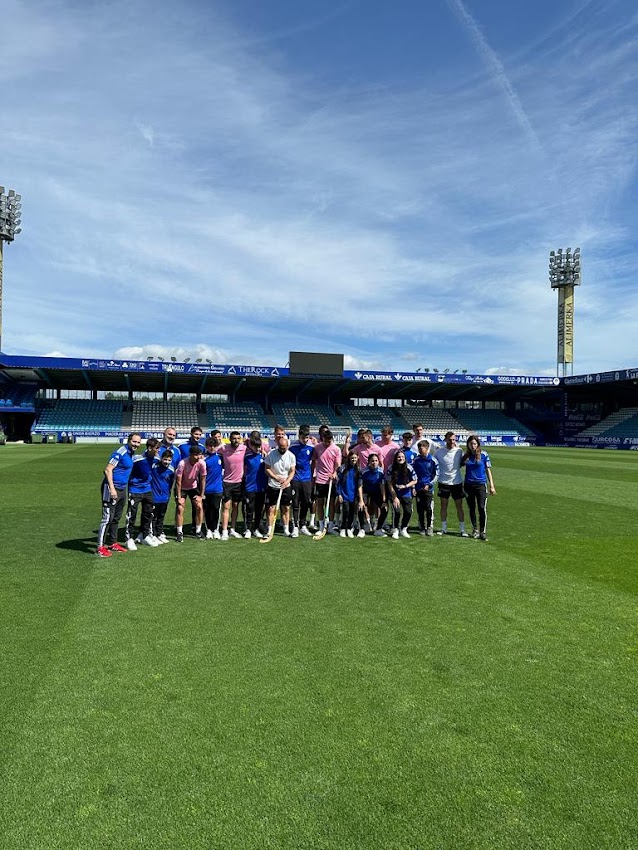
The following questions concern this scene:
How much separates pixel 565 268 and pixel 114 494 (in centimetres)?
6140

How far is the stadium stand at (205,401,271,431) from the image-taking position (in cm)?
5262

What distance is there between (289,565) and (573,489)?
40.4 ft

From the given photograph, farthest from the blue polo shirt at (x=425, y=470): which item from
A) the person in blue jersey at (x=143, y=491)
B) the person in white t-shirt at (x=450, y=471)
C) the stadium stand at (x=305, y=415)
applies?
the stadium stand at (x=305, y=415)

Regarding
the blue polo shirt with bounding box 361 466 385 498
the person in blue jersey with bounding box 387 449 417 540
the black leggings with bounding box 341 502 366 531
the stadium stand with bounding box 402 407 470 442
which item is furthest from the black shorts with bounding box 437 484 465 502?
the stadium stand with bounding box 402 407 470 442

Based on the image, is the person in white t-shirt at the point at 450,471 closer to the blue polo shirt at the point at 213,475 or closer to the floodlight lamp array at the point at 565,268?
the blue polo shirt at the point at 213,475

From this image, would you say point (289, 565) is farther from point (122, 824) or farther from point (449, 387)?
point (449, 387)

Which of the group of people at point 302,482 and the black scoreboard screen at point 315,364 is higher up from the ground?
the black scoreboard screen at point 315,364

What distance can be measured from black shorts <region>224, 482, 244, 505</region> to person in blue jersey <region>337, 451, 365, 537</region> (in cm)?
169

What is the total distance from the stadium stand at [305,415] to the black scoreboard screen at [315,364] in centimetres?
625

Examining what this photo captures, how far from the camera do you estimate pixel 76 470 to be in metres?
21.8


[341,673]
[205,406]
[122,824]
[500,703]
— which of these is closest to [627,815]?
[500,703]

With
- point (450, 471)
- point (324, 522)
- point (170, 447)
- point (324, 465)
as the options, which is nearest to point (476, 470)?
point (450, 471)

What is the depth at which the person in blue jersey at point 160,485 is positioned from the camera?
28.1ft

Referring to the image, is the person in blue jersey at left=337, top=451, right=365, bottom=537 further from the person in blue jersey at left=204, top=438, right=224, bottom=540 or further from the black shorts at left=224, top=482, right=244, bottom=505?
the person in blue jersey at left=204, top=438, right=224, bottom=540
